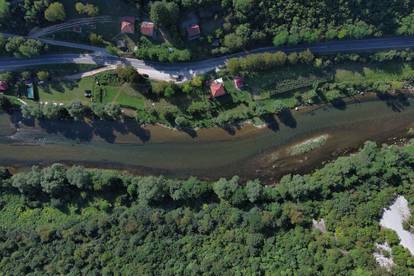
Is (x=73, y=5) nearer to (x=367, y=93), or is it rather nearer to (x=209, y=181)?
(x=209, y=181)

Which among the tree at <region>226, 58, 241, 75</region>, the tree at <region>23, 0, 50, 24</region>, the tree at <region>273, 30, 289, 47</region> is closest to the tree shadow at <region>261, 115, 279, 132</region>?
the tree at <region>226, 58, 241, 75</region>

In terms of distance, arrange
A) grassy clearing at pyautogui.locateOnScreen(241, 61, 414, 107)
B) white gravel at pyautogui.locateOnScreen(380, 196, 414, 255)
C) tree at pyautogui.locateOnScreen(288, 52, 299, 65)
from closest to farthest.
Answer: white gravel at pyautogui.locateOnScreen(380, 196, 414, 255)
tree at pyautogui.locateOnScreen(288, 52, 299, 65)
grassy clearing at pyautogui.locateOnScreen(241, 61, 414, 107)

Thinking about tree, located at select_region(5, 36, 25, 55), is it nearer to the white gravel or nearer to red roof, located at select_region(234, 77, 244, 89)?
red roof, located at select_region(234, 77, 244, 89)

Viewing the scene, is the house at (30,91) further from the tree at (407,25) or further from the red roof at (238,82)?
the tree at (407,25)

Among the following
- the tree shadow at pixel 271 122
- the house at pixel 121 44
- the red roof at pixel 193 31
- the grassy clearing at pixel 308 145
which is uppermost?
the red roof at pixel 193 31

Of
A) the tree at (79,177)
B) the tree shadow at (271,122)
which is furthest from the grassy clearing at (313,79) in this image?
the tree at (79,177)
